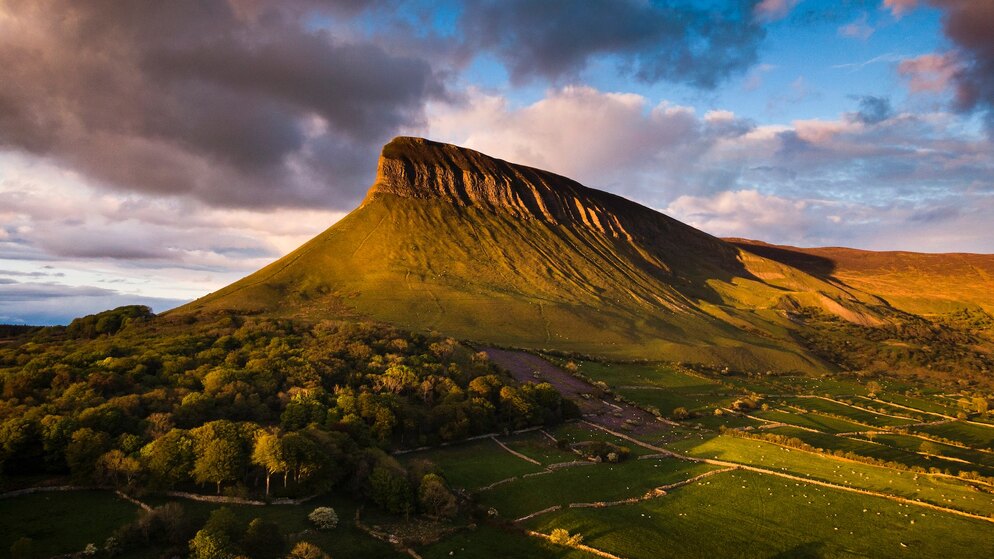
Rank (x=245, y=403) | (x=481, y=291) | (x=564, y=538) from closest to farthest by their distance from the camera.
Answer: (x=564, y=538) < (x=245, y=403) < (x=481, y=291)

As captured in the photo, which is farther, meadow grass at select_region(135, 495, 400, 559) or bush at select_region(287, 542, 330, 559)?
A: meadow grass at select_region(135, 495, 400, 559)

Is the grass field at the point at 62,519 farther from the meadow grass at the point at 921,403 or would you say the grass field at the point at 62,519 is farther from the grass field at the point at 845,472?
the meadow grass at the point at 921,403

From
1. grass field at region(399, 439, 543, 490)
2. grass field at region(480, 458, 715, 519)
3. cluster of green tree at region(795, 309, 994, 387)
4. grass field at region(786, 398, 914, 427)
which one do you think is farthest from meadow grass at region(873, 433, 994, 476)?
cluster of green tree at region(795, 309, 994, 387)

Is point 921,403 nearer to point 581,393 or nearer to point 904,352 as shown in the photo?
point 581,393

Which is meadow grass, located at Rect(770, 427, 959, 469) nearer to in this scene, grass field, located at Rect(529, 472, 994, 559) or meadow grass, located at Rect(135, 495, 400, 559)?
grass field, located at Rect(529, 472, 994, 559)

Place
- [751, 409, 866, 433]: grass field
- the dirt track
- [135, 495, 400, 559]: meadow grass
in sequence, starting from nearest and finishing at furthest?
[135, 495, 400, 559]: meadow grass < the dirt track < [751, 409, 866, 433]: grass field

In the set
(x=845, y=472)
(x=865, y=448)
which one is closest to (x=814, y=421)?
(x=865, y=448)

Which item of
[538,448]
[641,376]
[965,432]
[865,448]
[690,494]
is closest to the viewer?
[690,494]
